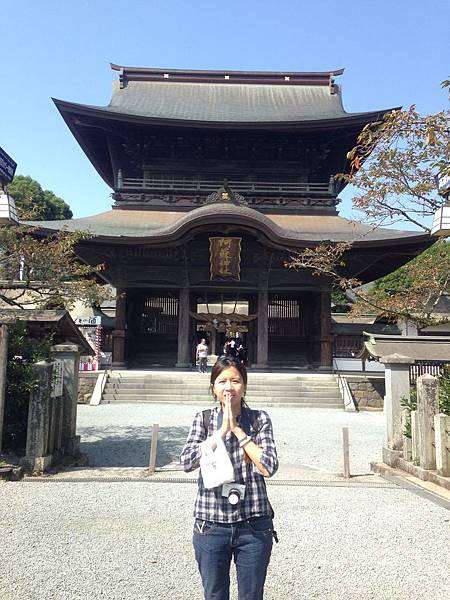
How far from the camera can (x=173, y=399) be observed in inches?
553

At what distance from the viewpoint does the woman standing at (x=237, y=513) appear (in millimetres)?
1998

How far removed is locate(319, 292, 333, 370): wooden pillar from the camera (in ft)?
55.0

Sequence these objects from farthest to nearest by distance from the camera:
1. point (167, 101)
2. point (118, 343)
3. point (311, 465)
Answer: point (167, 101)
point (118, 343)
point (311, 465)

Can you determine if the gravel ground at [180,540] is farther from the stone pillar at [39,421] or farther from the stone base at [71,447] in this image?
the stone base at [71,447]

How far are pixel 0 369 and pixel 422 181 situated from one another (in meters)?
6.04

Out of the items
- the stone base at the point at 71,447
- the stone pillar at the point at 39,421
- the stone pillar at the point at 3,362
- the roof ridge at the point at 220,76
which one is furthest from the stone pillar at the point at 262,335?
the roof ridge at the point at 220,76

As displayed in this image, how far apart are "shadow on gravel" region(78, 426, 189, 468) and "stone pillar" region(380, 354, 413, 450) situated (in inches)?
131

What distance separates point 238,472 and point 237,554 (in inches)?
13.5

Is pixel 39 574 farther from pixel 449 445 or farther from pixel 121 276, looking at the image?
pixel 121 276

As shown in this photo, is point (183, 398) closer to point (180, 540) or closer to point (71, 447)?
point (71, 447)

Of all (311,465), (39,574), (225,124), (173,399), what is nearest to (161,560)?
(39,574)

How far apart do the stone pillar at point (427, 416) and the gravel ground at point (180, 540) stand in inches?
23.6

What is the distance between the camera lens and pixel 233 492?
199 centimetres

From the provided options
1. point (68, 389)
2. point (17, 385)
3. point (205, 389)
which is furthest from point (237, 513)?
point (205, 389)
